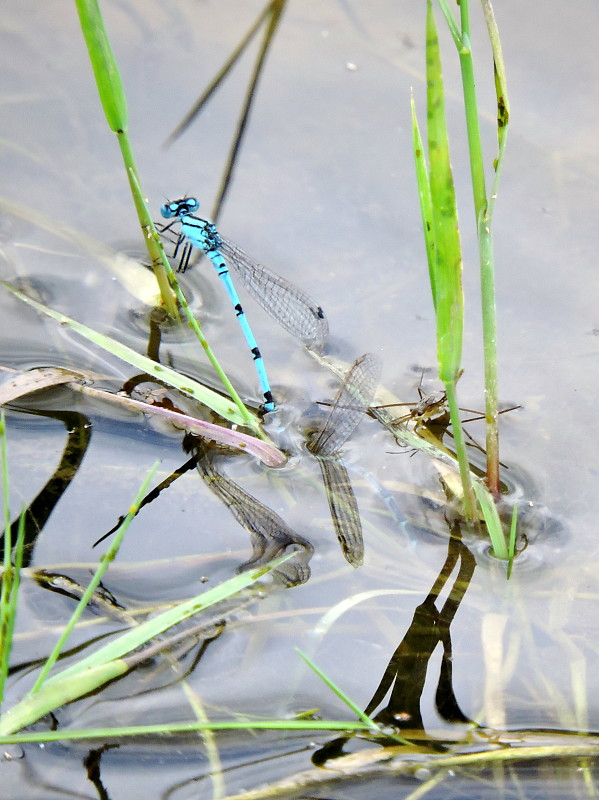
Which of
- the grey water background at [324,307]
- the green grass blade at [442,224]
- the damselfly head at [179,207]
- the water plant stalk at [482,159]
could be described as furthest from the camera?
the damselfly head at [179,207]

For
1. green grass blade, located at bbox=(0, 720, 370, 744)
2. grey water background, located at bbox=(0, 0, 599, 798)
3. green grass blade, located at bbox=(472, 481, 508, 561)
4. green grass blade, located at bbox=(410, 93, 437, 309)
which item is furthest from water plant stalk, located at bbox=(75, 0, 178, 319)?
green grass blade, located at bbox=(0, 720, 370, 744)

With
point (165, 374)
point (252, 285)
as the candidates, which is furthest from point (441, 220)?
point (252, 285)

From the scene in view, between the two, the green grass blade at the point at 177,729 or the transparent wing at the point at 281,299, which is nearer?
the green grass blade at the point at 177,729

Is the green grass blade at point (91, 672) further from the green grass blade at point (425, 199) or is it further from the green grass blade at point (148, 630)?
the green grass blade at point (425, 199)

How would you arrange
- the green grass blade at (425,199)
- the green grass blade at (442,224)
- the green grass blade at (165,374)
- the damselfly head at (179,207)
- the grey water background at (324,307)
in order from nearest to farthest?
1. the green grass blade at (442,224)
2. the green grass blade at (425,199)
3. the grey water background at (324,307)
4. the green grass blade at (165,374)
5. the damselfly head at (179,207)

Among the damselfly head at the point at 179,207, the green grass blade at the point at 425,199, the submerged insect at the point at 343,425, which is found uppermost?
the damselfly head at the point at 179,207

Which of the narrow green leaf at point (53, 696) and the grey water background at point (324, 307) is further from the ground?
the grey water background at point (324, 307)

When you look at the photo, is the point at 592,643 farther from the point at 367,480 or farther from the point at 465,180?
the point at 465,180

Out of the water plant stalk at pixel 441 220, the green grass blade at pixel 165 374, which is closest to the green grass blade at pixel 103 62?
the green grass blade at pixel 165 374
